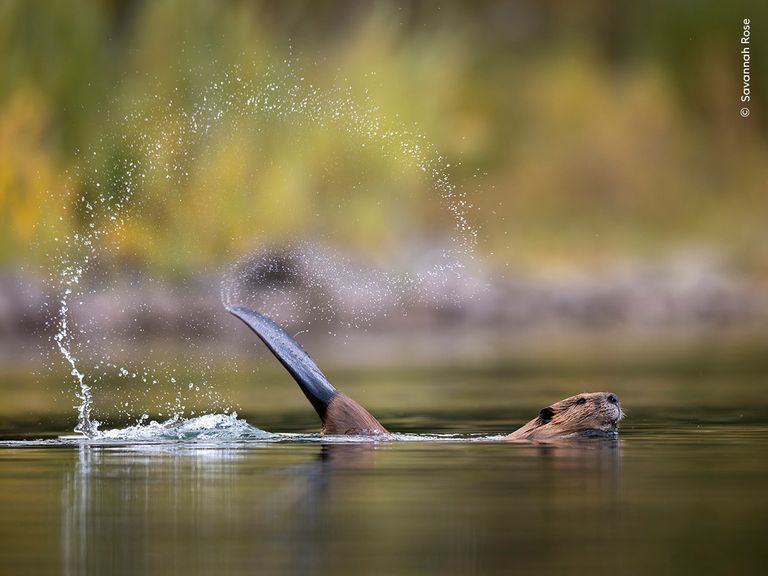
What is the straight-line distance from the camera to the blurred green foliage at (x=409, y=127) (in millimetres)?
57656

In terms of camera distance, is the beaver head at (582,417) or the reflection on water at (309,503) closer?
the reflection on water at (309,503)

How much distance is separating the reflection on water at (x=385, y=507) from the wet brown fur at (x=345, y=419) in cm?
42

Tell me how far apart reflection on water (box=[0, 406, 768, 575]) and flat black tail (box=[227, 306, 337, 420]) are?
1.63ft

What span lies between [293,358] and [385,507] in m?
4.14

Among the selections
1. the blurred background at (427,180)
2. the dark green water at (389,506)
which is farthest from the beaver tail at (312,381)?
the blurred background at (427,180)

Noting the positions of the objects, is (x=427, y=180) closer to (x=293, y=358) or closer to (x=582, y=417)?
(x=582, y=417)

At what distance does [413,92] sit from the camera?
71938 millimetres

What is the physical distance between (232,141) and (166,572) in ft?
179

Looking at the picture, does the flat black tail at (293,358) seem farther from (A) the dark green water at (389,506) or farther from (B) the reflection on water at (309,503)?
(B) the reflection on water at (309,503)

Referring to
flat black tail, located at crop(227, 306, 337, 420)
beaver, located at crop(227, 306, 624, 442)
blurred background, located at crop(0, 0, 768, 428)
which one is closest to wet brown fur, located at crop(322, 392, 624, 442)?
beaver, located at crop(227, 306, 624, 442)

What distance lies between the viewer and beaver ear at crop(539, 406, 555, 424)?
15424 millimetres

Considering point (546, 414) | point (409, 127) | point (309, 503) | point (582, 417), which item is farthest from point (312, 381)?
point (409, 127)

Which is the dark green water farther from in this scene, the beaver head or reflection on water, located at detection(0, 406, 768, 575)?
the beaver head

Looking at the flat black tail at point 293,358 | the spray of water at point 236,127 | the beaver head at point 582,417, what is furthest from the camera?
the spray of water at point 236,127
